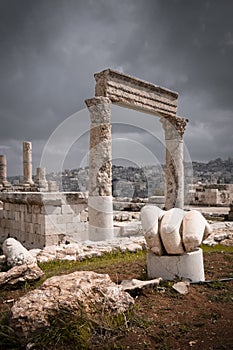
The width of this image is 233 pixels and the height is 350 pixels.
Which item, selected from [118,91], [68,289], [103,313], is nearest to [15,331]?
[68,289]

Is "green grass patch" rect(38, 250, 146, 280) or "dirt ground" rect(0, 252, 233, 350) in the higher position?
"dirt ground" rect(0, 252, 233, 350)

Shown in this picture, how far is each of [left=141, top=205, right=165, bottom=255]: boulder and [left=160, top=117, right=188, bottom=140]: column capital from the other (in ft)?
31.4

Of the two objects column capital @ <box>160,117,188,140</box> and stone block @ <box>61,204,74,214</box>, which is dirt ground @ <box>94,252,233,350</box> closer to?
stone block @ <box>61,204,74,214</box>

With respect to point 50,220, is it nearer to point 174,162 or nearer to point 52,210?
point 52,210

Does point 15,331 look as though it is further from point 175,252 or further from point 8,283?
point 175,252

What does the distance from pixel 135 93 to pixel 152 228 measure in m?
7.82

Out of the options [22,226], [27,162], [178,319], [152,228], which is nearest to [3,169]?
[27,162]

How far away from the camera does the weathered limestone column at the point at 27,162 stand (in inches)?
1077

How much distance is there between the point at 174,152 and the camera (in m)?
13.9

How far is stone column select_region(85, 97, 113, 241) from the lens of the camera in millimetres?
9820

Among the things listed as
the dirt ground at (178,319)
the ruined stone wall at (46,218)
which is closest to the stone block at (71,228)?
the ruined stone wall at (46,218)

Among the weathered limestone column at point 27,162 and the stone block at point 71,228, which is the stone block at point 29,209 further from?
the weathered limestone column at point 27,162

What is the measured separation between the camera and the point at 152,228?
443cm

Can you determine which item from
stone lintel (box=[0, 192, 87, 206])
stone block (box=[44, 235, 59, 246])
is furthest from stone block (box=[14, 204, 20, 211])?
stone block (box=[44, 235, 59, 246])
